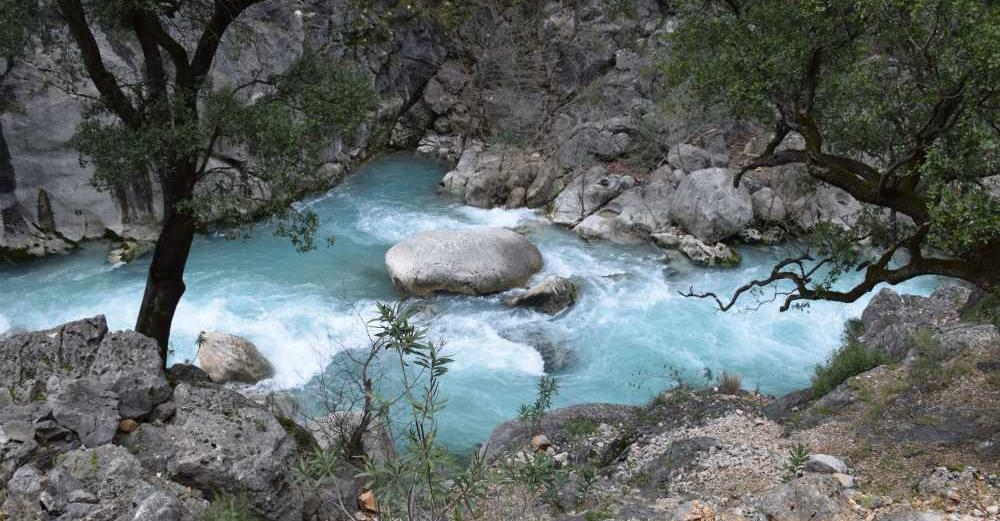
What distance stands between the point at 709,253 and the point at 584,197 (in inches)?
171

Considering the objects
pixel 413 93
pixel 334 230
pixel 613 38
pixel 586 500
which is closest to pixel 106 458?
pixel 586 500

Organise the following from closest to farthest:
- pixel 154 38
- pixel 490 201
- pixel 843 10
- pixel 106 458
Result: 1. pixel 106 458
2. pixel 843 10
3. pixel 154 38
4. pixel 490 201

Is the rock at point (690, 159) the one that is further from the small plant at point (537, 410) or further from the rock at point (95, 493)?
the rock at point (95, 493)

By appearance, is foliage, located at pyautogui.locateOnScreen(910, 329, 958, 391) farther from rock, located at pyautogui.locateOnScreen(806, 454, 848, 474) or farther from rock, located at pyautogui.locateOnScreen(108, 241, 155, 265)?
rock, located at pyautogui.locateOnScreen(108, 241, 155, 265)

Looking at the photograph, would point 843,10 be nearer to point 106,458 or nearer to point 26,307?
point 106,458

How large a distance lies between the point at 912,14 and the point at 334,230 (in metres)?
16.3

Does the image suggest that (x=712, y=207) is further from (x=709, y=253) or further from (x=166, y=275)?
(x=166, y=275)

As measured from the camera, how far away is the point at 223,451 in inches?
259

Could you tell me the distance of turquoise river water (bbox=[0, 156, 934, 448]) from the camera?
13289 millimetres

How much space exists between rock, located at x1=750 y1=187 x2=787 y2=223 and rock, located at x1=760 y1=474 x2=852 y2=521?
14.7m

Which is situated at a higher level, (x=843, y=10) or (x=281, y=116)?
(x=843, y=10)

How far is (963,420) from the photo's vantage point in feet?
25.8

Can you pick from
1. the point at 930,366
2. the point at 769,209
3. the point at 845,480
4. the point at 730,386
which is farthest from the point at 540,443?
the point at 769,209

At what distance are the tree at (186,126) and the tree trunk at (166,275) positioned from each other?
0.01 m
